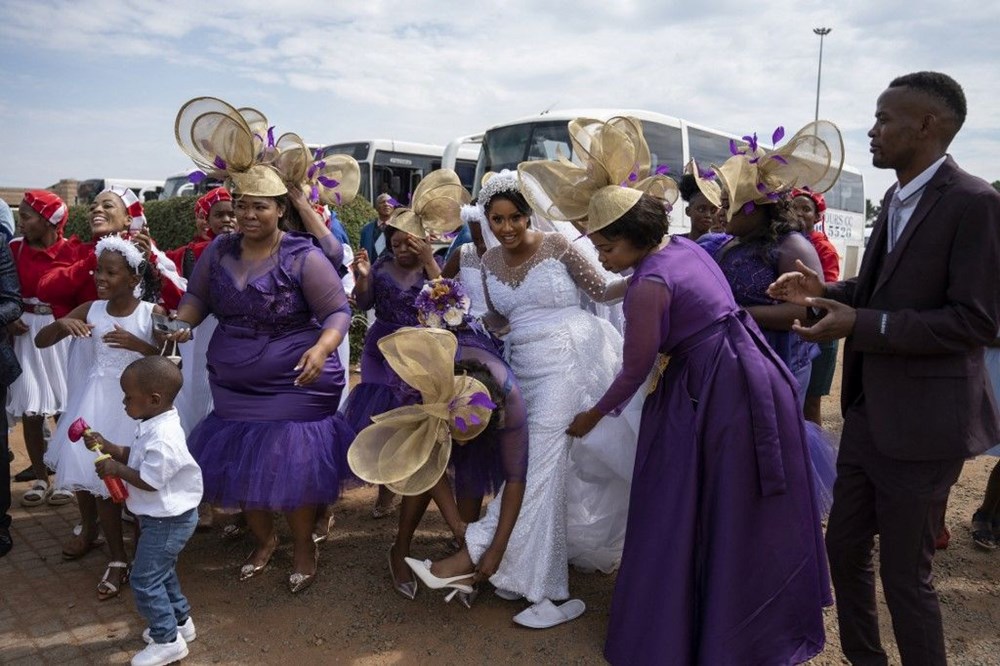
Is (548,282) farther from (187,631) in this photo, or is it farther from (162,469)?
(187,631)

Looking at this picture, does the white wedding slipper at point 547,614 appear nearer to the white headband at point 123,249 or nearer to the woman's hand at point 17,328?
the white headband at point 123,249

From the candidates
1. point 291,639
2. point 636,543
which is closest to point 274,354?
point 291,639

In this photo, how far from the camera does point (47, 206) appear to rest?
4.58 metres

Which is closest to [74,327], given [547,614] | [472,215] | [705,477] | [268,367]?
[268,367]

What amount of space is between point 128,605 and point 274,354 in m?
1.38

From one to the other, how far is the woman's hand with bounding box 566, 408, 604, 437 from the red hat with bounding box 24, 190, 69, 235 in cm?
353

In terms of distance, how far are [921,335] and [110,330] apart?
3584mm

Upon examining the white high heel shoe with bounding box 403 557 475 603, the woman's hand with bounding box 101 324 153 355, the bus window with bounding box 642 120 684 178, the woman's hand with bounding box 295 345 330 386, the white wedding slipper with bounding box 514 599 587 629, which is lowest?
the white wedding slipper with bounding box 514 599 587 629

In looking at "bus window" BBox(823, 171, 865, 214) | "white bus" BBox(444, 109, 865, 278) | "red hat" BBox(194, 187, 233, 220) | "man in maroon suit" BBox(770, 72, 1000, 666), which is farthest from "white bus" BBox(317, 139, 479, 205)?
"man in maroon suit" BBox(770, 72, 1000, 666)

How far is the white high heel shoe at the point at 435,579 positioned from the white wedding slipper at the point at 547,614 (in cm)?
28

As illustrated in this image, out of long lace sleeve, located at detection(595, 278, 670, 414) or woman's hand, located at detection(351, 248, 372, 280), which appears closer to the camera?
long lace sleeve, located at detection(595, 278, 670, 414)

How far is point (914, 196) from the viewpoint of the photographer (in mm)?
2537

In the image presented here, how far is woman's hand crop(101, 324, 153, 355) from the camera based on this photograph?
3609 mm

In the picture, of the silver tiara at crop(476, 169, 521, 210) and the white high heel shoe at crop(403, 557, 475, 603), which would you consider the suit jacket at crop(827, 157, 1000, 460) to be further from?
the white high heel shoe at crop(403, 557, 475, 603)
